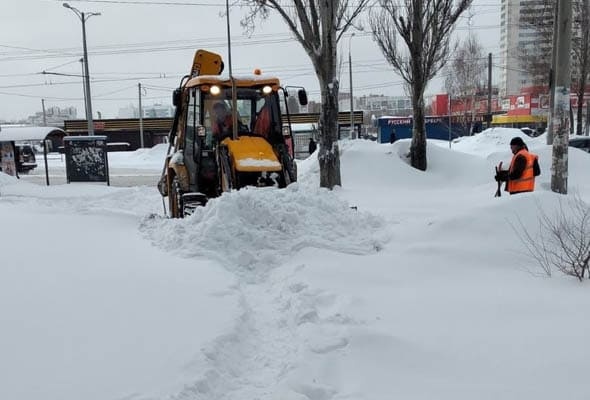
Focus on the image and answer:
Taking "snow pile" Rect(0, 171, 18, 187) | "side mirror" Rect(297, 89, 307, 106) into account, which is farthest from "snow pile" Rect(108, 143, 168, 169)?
"side mirror" Rect(297, 89, 307, 106)

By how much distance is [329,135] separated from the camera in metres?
12.9

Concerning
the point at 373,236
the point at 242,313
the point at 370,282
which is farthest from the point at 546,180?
the point at 242,313

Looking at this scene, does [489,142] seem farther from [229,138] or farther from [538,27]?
[229,138]

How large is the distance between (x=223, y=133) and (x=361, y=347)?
5694 millimetres

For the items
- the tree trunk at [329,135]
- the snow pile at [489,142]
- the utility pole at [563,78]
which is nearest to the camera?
the utility pole at [563,78]

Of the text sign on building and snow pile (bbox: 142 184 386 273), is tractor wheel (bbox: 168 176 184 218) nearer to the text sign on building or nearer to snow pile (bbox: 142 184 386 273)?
snow pile (bbox: 142 184 386 273)

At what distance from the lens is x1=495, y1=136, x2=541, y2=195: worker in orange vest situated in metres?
7.93

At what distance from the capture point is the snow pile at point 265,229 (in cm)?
653

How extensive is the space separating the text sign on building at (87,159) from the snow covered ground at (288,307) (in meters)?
10.1

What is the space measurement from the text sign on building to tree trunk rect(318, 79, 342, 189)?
8987mm

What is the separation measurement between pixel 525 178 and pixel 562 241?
3217 mm

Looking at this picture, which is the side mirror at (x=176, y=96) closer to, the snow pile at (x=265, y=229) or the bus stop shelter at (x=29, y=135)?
the snow pile at (x=265, y=229)

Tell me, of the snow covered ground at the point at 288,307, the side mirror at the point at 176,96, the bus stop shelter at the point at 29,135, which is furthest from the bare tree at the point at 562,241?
the bus stop shelter at the point at 29,135

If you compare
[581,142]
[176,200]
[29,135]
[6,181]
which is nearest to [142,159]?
[29,135]
